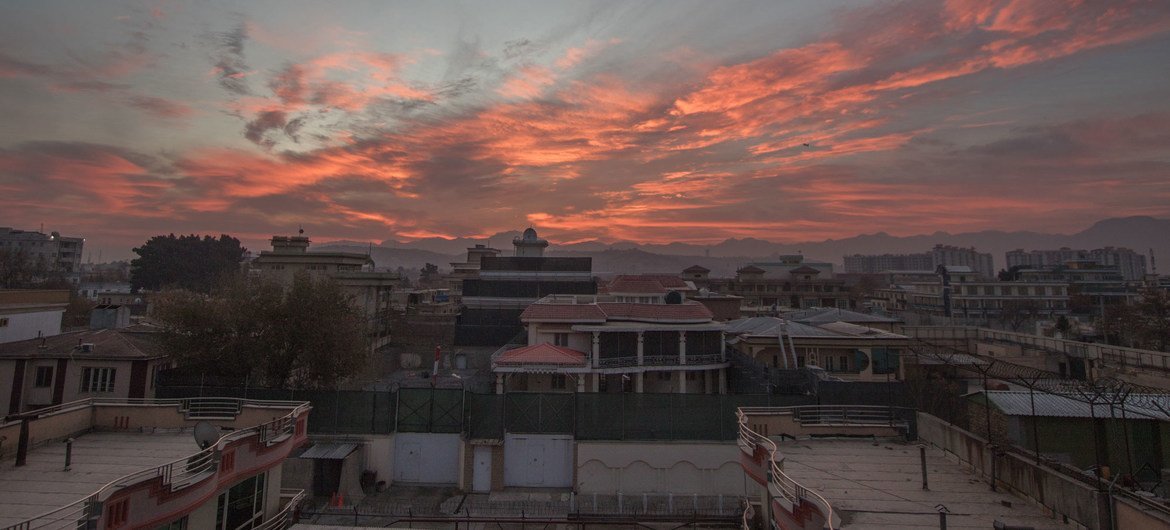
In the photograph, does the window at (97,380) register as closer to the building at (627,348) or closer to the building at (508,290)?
the building at (627,348)

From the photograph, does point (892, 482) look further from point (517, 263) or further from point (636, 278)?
point (517, 263)

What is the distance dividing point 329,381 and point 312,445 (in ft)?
13.1

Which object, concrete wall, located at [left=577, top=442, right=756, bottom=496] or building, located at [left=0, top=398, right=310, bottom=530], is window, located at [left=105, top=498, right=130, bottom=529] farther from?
concrete wall, located at [left=577, top=442, right=756, bottom=496]

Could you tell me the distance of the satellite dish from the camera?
11.4 m

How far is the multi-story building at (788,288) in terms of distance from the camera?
264 ft

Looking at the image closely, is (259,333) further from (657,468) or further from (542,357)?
(657,468)

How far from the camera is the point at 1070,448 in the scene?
16.3 meters

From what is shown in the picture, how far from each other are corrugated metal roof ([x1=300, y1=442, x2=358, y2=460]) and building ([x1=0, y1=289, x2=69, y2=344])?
1772 centimetres

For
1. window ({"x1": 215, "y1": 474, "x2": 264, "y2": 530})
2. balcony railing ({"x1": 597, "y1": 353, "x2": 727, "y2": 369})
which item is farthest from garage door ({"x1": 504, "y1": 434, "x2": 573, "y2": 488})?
window ({"x1": 215, "y1": 474, "x2": 264, "y2": 530})

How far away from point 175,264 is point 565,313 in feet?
280

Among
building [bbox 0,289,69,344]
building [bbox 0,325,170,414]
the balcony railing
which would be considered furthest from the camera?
the balcony railing

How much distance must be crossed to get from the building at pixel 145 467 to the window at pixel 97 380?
9.50m

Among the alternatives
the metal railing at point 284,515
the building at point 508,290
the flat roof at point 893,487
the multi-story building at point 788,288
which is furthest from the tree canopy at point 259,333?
the multi-story building at point 788,288

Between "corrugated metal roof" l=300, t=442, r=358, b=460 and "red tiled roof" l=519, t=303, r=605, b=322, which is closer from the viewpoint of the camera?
"corrugated metal roof" l=300, t=442, r=358, b=460
